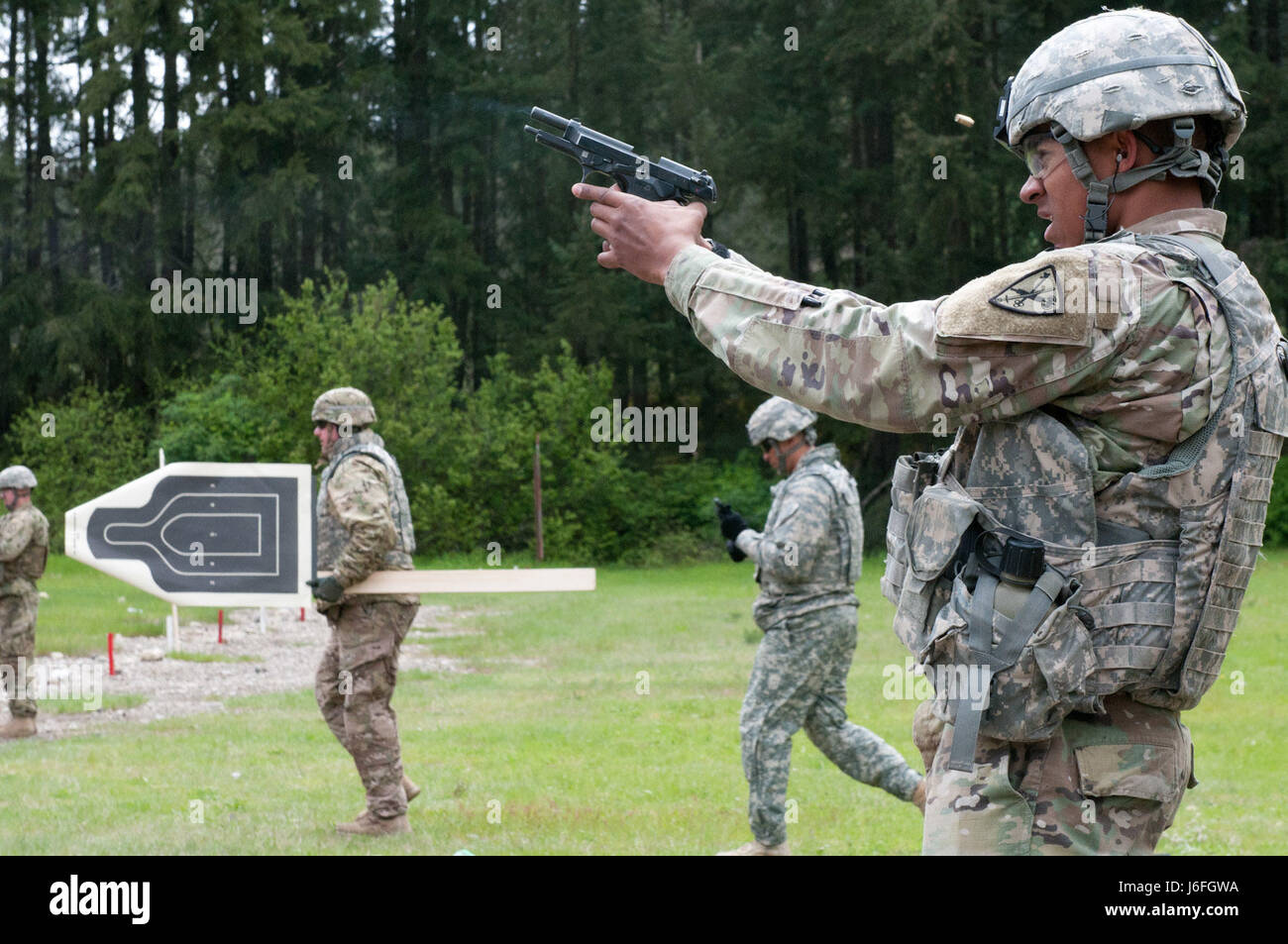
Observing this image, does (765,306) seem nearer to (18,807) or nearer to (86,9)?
(18,807)

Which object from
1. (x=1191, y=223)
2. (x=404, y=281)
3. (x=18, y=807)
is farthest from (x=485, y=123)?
(x=1191, y=223)

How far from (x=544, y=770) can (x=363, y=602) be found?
273 centimetres

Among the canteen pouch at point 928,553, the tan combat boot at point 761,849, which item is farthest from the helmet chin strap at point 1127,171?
the tan combat boot at point 761,849

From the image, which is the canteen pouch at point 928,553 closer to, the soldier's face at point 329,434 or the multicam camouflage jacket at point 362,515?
the multicam camouflage jacket at point 362,515

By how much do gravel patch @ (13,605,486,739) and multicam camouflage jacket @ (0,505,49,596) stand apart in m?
1.21

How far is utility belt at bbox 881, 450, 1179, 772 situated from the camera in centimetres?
247

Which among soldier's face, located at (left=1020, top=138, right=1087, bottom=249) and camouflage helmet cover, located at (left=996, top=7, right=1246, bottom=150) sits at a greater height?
camouflage helmet cover, located at (left=996, top=7, right=1246, bottom=150)

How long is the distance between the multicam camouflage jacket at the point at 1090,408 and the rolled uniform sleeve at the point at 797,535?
4.20 metres

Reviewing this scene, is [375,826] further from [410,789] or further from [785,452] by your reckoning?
[785,452]

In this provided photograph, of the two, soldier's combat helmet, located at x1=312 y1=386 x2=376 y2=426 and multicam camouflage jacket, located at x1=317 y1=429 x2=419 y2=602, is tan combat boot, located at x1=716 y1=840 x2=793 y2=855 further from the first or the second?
soldier's combat helmet, located at x1=312 y1=386 x2=376 y2=426

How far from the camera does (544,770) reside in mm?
9555

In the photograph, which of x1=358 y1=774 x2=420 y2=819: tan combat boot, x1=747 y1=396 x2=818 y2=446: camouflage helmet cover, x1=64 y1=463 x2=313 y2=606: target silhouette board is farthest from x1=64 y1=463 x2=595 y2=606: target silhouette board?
x1=358 y1=774 x2=420 y2=819: tan combat boot

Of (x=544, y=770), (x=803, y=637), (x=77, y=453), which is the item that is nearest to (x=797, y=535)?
(x=803, y=637)

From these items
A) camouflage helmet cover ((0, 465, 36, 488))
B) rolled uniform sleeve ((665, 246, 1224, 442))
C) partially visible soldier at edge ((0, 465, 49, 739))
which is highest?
rolled uniform sleeve ((665, 246, 1224, 442))
